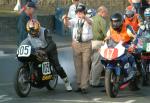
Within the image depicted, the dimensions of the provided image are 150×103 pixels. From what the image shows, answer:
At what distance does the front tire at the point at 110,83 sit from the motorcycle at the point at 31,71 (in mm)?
→ 1477

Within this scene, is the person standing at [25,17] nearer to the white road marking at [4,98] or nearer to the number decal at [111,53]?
the white road marking at [4,98]

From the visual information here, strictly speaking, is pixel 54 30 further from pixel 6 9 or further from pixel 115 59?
pixel 115 59

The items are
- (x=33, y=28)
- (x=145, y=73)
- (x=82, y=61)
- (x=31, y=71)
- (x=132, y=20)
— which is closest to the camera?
(x=31, y=71)

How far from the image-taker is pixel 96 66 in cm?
1464

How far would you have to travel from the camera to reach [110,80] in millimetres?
12570

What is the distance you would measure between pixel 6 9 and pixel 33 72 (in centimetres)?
1507

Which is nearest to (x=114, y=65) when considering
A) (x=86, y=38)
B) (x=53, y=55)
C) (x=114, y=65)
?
(x=114, y=65)

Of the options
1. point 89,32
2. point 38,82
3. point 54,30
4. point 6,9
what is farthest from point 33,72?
point 6,9

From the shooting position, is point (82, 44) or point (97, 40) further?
point (97, 40)

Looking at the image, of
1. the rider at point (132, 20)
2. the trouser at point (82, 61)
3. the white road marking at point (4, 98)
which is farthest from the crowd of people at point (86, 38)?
the white road marking at point (4, 98)

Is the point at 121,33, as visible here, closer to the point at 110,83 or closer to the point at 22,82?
the point at 110,83

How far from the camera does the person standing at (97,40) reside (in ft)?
47.6

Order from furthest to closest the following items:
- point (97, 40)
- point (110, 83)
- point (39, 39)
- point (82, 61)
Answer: point (97, 40) → point (82, 61) → point (39, 39) → point (110, 83)

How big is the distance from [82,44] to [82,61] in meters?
0.39
